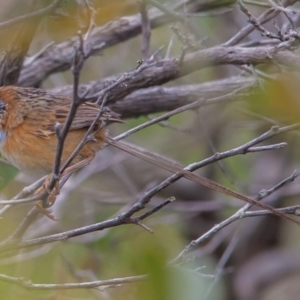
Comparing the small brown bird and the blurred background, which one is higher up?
the small brown bird

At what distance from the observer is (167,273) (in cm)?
148

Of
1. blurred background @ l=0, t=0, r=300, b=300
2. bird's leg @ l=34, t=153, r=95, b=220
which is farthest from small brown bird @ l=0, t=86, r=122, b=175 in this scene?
blurred background @ l=0, t=0, r=300, b=300

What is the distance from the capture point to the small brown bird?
386cm

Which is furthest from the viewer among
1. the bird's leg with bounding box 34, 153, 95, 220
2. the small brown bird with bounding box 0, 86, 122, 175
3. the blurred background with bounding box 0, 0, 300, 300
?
the blurred background with bounding box 0, 0, 300, 300

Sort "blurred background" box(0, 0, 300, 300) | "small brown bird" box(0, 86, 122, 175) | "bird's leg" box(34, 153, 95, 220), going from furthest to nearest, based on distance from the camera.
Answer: "blurred background" box(0, 0, 300, 300) → "small brown bird" box(0, 86, 122, 175) → "bird's leg" box(34, 153, 95, 220)

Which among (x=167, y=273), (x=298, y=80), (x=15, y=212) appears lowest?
(x=15, y=212)

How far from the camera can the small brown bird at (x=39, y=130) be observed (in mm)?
3863

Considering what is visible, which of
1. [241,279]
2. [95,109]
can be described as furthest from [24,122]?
[241,279]

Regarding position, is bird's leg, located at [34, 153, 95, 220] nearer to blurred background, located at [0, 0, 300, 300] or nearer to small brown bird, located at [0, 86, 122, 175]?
small brown bird, located at [0, 86, 122, 175]

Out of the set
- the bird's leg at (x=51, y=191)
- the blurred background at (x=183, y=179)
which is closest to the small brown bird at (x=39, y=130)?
the bird's leg at (x=51, y=191)

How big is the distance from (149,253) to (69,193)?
4570mm

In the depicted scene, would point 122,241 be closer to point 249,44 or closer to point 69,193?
point 69,193

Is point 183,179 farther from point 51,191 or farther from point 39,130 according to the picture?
point 51,191

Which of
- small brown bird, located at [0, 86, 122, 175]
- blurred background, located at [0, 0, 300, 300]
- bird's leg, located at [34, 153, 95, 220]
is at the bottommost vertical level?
blurred background, located at [0, 0, 300, 300]
